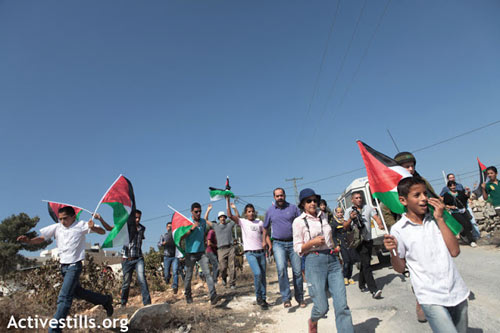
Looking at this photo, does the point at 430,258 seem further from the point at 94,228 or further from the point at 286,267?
the point at 94,228

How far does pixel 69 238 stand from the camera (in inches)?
193

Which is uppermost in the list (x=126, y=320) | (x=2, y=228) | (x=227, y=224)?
(x=2, y=228)

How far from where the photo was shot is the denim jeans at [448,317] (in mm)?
2314

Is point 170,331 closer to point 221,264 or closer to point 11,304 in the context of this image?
point 11,304

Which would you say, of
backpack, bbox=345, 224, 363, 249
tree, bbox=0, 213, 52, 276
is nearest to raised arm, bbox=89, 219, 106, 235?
backpack, bbox=345, 224, 363, 249

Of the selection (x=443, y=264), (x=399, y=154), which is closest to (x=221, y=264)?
(x=399, y=154)

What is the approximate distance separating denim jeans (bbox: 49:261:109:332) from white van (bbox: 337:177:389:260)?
21.0 feet

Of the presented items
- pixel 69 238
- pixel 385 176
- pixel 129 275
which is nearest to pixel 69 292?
pixel 69 238

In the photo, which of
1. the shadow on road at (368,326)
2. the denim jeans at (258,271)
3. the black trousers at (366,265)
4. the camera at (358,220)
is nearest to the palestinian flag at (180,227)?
the denim jeans at (258,271)

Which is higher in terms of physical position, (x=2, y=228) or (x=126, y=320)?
(x=2, y=228)

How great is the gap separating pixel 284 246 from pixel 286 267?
14.7 inches

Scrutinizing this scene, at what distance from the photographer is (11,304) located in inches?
188

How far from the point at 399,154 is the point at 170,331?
398 cm

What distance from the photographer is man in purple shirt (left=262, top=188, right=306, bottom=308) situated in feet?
19.1
